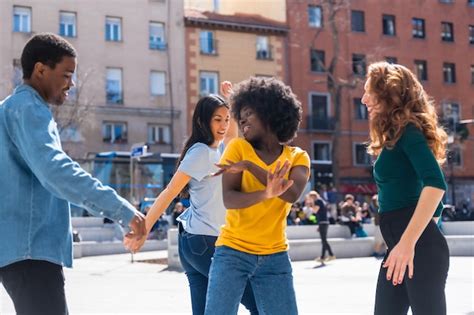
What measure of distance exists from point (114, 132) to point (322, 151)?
13038mm

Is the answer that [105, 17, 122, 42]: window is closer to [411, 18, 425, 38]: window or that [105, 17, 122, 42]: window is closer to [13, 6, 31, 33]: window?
[13, 6, 31, 33]: window

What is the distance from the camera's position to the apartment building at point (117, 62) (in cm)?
3722

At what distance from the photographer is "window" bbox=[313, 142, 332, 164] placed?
43781 mm

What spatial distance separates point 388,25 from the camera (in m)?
47.8

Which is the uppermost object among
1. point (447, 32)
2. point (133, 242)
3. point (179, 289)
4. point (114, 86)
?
point (447, 32)

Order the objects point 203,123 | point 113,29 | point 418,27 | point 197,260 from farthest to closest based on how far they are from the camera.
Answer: point 418,27 → point 113,29 → point 203,123 → point 197,260

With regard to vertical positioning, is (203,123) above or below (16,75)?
below

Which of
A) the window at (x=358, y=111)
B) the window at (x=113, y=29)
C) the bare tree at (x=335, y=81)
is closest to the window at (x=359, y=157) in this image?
the window at (x=358, y=111)

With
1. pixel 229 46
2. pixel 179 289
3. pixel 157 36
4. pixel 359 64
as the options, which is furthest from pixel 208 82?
pixel 179 289

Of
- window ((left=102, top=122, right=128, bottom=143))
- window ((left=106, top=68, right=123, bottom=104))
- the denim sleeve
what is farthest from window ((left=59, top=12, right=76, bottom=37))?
the denim sleeve

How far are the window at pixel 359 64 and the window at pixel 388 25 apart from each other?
291 cm

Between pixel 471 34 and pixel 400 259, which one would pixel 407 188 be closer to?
pixel 400 259

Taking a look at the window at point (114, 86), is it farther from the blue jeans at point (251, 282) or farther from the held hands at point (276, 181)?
the held hands at point (276, 181)

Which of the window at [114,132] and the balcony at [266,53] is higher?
the balcony at [266,53]
